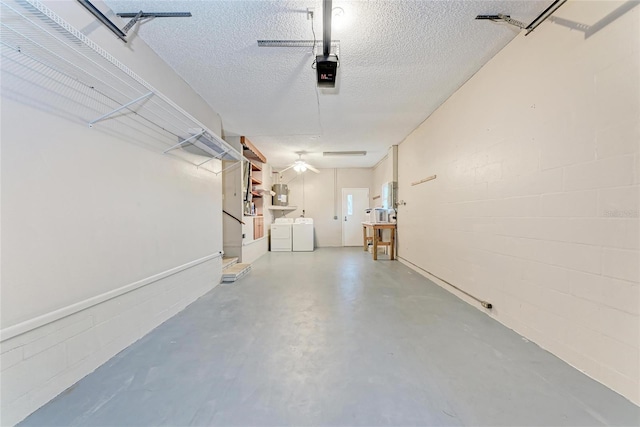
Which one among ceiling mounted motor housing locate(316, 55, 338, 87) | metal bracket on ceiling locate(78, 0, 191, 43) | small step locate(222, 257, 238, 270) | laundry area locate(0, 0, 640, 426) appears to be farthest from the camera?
small step locate(222, 257, 238, 270)

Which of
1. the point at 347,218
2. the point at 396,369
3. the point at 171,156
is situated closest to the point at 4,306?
the point at 171,156

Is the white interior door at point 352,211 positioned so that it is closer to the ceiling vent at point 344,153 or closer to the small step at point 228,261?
the ceiling vent at point 344,153

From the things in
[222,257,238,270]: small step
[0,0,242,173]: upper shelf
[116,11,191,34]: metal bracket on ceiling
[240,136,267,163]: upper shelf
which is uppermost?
[116,11,191,34]: metal bracket on ceiling

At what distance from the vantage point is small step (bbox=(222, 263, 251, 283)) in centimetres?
356

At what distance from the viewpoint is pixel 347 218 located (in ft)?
25.4

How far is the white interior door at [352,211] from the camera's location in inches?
304

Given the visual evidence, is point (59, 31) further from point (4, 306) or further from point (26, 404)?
point (26, 404)

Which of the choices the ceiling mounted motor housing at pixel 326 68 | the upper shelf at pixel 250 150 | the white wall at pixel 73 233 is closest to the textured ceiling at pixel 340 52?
the ceiling mounted motor housing at pixel 326 68

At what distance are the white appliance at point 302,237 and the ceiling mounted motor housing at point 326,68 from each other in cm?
509

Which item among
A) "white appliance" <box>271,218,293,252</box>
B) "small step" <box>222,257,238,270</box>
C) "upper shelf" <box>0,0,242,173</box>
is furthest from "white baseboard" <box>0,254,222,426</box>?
"white appliance" <box>271,218,293,252</box>

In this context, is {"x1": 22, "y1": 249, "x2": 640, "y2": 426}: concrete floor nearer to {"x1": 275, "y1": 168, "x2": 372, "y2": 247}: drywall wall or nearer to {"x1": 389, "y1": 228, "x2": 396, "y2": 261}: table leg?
{"x1": 389, "y1": 228, "x2": 396, "y2": 261}: table leg

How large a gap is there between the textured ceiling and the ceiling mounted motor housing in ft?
0.72

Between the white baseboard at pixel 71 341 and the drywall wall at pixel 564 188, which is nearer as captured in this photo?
the white baseboard at pixel 71 341

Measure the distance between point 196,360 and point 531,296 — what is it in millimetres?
2533
